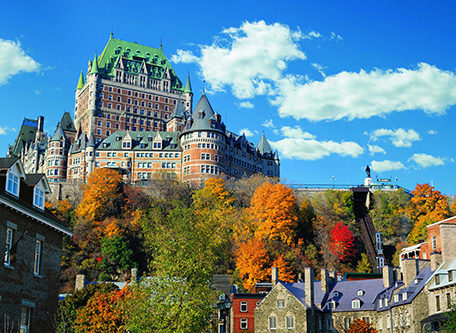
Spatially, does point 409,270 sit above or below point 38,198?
below

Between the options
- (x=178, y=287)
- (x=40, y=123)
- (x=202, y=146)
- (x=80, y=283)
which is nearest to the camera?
(x=178, y=287)

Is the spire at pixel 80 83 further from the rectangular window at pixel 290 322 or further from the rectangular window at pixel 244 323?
the rectangular window at pixel 290 322

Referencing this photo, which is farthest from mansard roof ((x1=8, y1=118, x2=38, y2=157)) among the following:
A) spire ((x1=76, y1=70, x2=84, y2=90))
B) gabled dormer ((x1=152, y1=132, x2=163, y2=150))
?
gabled dormer ((x1=152, y1=132, x2=163, y2=150))

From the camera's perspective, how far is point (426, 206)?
112 metres

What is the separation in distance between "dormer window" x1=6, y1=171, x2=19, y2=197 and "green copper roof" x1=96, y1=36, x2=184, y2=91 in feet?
422

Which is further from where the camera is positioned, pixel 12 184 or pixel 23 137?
pixel 23 137

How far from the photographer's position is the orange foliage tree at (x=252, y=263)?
281ft

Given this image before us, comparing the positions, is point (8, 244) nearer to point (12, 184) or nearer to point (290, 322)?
point (12, 184)

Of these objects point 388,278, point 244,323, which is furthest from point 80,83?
point 388,278

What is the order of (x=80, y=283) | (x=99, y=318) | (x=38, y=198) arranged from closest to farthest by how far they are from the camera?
(x=38, y=198)
(x=99, y=318)
(x=80, y=283)

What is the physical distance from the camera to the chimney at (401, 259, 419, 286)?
190 feet

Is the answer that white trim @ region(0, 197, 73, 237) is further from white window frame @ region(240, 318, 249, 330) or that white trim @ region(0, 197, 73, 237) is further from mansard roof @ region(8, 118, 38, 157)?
mansard roof @ region(8, 118, 38, 157)

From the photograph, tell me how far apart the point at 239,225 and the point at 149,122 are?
6784 centimetres

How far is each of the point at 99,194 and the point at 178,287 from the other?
6908 centimetres
